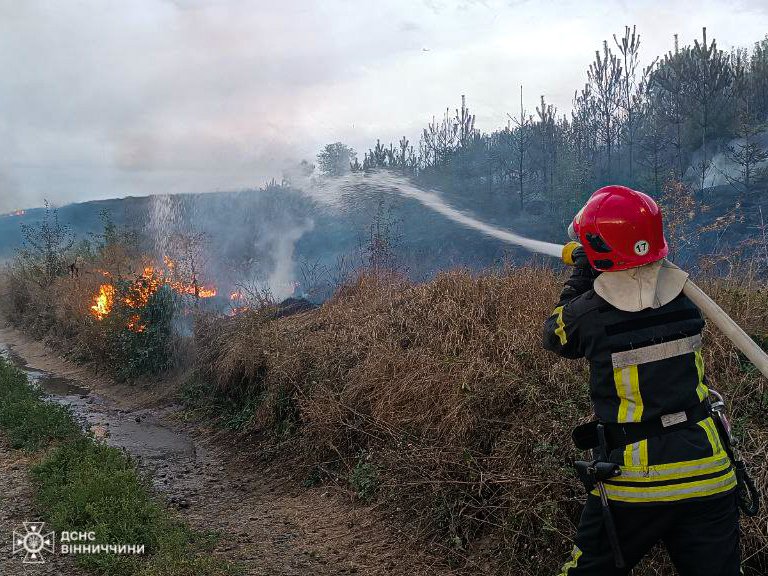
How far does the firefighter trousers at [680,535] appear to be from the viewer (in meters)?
2.22

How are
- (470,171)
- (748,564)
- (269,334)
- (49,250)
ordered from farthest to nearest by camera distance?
(470,171), (49,250), (269,334), (748,564)

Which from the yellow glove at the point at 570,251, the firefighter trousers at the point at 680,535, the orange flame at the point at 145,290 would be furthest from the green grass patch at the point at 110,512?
the orange flame at the point at 145,290

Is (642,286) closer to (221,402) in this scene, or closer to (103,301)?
(221,402)

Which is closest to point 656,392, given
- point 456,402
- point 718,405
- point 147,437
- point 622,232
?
point 718,405

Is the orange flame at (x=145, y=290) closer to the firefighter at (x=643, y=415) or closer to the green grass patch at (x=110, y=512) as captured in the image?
the green grass patch at (x=110, y=512)

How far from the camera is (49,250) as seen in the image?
21.2m

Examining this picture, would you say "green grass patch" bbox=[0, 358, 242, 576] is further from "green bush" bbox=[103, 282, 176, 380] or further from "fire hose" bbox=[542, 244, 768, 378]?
"green bush" bbox=[103, 282, 176, 380]

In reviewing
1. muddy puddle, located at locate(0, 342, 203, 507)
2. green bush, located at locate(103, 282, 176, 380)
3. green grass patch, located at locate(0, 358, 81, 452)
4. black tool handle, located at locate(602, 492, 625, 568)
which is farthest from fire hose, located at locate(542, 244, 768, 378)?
green bush, located at locate(103, 282, 176, 380)

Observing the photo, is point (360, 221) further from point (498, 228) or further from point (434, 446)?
point (434, 446)

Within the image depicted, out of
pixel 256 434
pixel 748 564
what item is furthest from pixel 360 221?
pixel 748 564

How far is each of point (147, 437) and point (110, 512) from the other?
14.9 feet

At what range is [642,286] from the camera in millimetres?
2389

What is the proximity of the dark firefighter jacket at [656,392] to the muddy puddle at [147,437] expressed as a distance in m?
5.27

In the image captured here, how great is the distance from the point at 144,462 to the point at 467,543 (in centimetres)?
499
